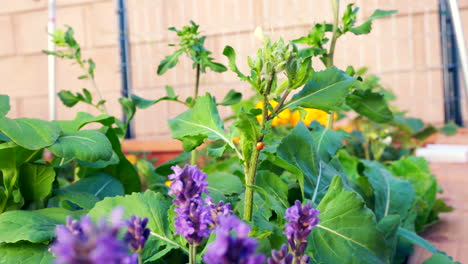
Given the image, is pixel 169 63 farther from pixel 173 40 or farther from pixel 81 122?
pixel 173 40

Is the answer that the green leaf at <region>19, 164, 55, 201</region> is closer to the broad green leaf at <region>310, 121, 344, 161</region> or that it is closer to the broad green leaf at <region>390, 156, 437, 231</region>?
the broad green leaf at <region>310, 121, 344, 161</region>

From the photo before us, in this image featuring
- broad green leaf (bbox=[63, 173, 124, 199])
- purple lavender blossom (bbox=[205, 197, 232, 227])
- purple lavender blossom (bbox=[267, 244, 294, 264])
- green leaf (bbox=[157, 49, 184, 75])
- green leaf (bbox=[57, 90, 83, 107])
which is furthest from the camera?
green leaf (bbox=[57, 90, 83, 107])

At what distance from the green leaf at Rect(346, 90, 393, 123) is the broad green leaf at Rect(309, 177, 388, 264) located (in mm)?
364

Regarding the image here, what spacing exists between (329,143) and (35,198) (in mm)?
414

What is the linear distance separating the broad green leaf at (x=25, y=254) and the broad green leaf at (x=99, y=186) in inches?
9.8

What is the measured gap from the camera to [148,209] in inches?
27.7

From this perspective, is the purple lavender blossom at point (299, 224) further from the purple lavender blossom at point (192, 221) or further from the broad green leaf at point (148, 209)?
the broad green leaf at point (148, 209)

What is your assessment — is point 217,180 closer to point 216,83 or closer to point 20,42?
point 216,83

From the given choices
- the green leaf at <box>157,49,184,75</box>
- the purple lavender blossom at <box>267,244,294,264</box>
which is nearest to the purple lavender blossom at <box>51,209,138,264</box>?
the purple lavender blossom at <box>267,244,294,264</box>

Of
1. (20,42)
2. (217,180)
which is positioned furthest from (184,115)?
(20,42)

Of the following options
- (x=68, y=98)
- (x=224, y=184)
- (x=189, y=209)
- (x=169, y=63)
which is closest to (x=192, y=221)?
(x=189, y=209)

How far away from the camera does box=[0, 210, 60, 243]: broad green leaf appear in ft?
2.12

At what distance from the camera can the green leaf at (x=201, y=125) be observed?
0.73 m

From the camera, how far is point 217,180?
2.89 ft
